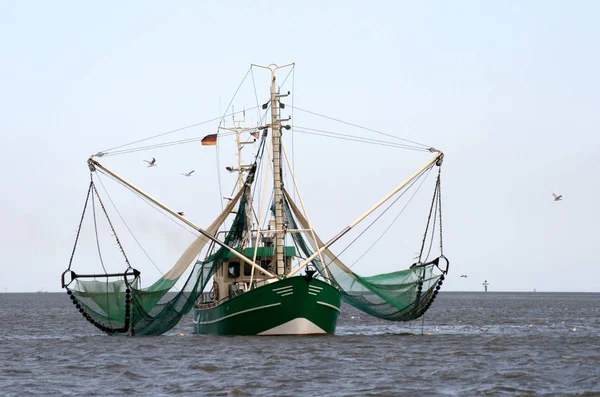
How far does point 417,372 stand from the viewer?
27875 millimetres

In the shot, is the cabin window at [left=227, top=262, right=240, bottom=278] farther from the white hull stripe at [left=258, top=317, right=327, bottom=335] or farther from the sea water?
the white hull stripe at [left=258, top=317, right=327, bottom=335]

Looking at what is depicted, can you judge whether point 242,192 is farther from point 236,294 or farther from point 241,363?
point 241,363

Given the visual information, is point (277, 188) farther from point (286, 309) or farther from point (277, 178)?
point (286, 309)

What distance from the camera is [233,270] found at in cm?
4319

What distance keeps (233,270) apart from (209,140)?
686cm

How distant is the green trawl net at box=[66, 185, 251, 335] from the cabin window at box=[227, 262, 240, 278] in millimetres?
2341

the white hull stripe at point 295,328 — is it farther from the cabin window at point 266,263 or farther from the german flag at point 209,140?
the german flag at point 209,140

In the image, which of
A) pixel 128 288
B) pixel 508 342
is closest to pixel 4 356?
pixel 128 288

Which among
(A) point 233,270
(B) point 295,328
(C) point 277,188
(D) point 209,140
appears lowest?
(B) point 295,328

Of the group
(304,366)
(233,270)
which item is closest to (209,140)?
(233,270)

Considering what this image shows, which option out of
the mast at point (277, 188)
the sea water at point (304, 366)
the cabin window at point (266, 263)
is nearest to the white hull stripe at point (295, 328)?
the sea water at point (304, 366)

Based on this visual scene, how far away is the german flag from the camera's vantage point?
46.6 metres

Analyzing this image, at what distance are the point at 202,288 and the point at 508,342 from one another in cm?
1190

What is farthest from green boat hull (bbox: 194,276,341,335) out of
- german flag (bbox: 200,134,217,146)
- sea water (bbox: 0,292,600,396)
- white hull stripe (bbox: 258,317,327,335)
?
german flag (bbox: 200,134,217,146)
